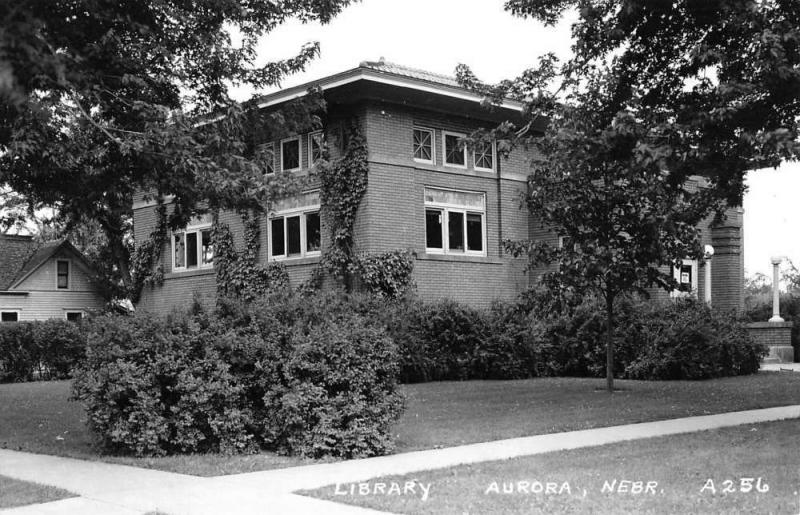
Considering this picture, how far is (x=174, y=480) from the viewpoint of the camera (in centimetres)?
860

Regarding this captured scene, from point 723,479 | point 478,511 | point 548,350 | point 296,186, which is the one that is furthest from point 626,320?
point 478,511

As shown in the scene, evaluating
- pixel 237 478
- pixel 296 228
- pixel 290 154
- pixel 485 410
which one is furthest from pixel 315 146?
pixel 237 478

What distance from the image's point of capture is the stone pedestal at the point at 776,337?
27.7 metres

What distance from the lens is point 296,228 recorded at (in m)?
24.6

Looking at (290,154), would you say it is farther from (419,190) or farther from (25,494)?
(25,494)

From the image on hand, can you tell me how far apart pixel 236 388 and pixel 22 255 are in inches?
1555

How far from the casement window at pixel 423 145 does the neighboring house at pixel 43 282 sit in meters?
25.9

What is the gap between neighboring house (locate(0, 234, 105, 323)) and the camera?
141 feet

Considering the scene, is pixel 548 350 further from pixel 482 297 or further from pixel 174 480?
pixel 174 480

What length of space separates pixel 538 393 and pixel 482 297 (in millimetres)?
7923

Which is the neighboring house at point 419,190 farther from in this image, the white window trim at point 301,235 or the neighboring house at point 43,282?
the neighboring house at point 43,282

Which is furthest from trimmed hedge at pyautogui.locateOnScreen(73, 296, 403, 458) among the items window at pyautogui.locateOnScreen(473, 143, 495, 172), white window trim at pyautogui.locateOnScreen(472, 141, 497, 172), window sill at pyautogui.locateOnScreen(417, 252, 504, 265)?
window at pyautogui.locateOnScreen(473, 143, 495, 172)

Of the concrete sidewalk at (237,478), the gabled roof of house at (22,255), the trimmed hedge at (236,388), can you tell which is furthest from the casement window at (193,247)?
the gabled roof of house at (22,255)

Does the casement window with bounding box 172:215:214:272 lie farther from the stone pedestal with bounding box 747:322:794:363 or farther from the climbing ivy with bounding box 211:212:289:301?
the stone pedestal with bounding box 747:322:794:363
